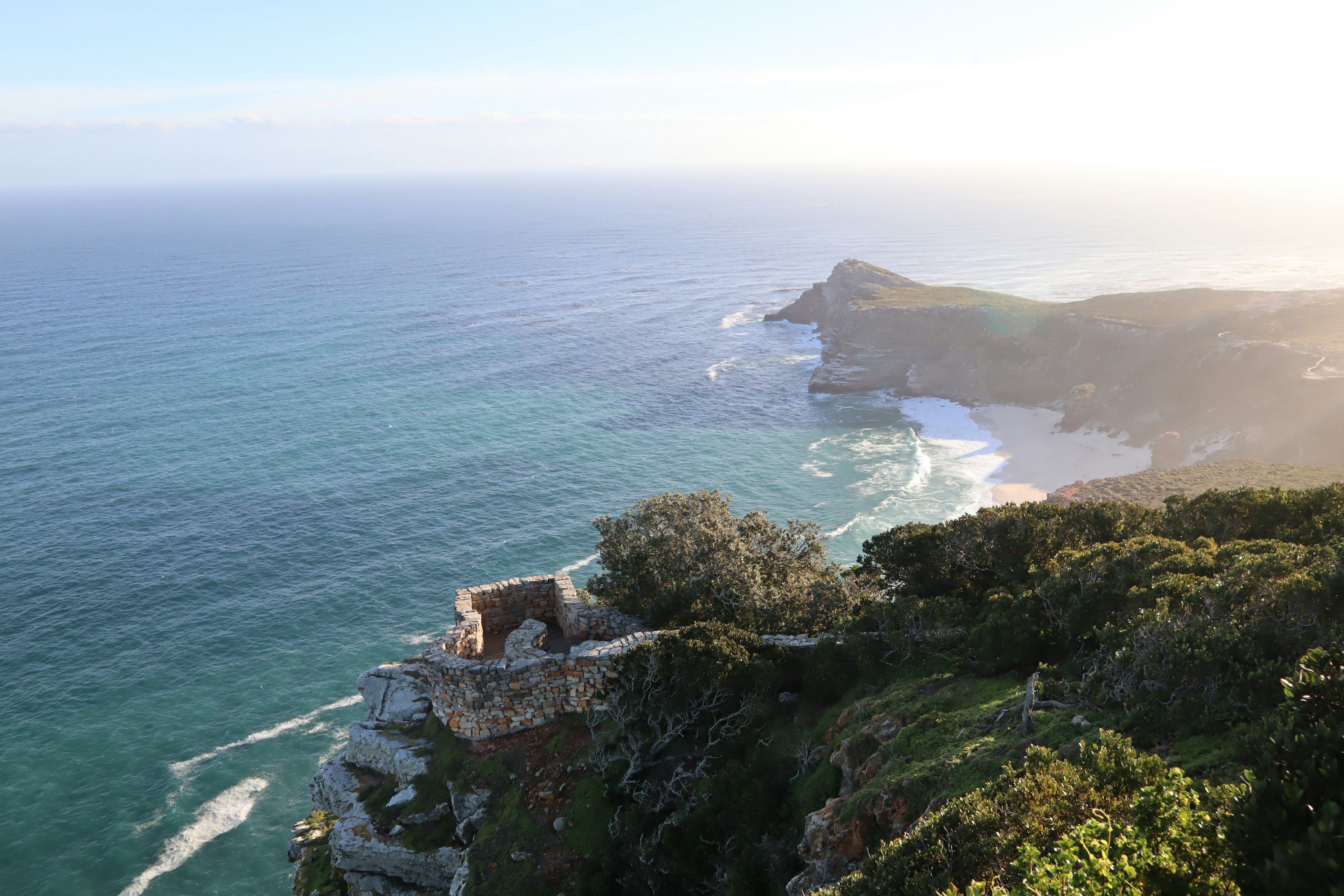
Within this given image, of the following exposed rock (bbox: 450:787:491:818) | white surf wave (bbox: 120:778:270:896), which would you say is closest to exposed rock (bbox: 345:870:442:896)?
exposed rock (bbox: 450:787:491:818)

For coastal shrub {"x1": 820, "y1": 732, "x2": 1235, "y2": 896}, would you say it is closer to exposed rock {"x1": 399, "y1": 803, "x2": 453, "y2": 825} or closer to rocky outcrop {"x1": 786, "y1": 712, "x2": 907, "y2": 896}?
rocky outcrop {"x1": 786, "y1": 712, "x2": 907, "y2": 896}

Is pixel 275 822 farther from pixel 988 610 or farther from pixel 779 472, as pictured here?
pixel 779 472

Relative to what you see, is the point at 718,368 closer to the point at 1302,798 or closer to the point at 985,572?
the point at 985,572

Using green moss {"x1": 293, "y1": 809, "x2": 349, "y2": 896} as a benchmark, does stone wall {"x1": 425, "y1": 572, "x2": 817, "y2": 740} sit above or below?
above

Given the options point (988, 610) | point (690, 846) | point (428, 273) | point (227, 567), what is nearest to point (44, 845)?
point (227, 567)

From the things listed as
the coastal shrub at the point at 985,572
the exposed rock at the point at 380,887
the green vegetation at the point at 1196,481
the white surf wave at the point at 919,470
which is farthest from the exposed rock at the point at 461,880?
the white surf wave at the point at 919,470

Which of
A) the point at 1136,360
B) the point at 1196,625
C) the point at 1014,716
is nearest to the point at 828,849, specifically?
the point at 1014,716
